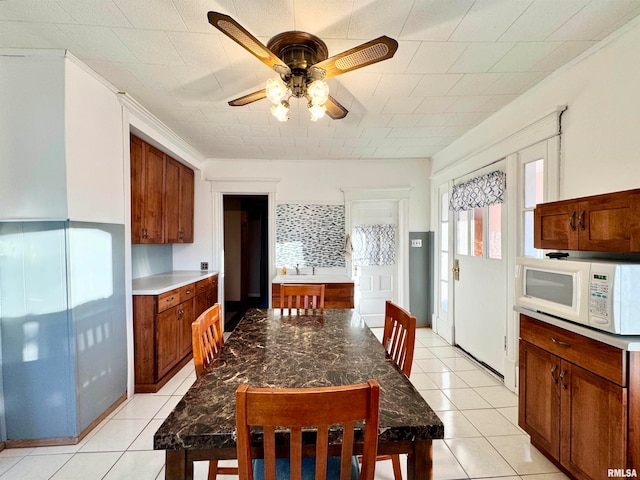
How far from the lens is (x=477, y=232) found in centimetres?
329

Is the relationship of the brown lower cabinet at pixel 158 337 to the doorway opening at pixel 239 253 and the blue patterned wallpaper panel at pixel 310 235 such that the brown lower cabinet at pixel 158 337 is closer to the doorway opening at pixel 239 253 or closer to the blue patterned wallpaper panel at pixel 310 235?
the blue patterned wallpaper panel at pixel 310 235

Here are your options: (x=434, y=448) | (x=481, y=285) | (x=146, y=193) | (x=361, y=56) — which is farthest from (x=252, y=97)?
(x=481, y=285)

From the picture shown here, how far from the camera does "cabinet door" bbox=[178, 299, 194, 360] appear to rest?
3.10 m

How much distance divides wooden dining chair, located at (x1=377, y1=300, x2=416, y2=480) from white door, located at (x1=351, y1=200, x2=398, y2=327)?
2.60 m

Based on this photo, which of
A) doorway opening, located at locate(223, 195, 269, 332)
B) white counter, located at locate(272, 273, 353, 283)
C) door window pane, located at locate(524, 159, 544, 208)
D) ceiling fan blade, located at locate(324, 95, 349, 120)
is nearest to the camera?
ceiling fan blade, located at locate(324, 95, 349, 120)

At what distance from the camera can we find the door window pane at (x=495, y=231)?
291cm

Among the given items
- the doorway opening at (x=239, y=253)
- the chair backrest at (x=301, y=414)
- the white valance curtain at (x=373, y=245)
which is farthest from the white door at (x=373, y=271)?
the chair backrest at (x=301, y=414)

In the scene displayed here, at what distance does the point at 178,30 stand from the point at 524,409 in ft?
10.5

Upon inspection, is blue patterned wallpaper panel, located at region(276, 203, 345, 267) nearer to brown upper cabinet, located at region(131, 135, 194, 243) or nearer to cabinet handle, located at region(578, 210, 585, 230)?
brown upper cabinet, located at region(131, 135, 194, 243)

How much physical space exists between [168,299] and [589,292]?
3.11m

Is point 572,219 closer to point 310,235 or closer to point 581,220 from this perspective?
point 581,220

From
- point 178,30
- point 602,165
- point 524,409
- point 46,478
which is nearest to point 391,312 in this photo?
point 524,409

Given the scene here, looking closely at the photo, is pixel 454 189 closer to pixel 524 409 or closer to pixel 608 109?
pixel 608 109

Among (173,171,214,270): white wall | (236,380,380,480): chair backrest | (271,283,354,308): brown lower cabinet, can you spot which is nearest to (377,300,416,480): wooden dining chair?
(236,380,380,480): chair backrest
